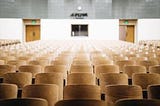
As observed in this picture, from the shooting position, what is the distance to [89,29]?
25047 mm

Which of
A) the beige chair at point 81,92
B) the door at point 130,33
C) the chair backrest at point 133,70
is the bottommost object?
the beige chair at point 81,92

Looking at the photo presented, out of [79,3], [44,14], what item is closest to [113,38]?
[79,3]

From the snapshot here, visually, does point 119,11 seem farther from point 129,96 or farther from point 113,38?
point 129,96

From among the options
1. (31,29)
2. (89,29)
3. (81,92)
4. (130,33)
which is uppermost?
(31,29)

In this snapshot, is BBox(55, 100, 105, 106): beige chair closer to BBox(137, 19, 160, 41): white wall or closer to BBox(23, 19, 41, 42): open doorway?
BBox(137, 19, 160, 41): white wall

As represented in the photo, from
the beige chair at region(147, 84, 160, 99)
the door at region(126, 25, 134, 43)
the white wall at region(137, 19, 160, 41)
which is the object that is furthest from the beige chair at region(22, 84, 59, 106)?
the door at region(126, 25, 134, 43)

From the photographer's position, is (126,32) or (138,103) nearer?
(138,103)

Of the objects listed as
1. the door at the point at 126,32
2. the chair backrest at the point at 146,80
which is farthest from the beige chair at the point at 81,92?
the door at the point at 126,32

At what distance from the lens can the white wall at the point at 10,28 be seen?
25125mm

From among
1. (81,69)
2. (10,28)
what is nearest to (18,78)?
(81,69)

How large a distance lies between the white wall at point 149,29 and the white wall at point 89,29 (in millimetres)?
2210

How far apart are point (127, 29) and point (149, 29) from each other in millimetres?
2535

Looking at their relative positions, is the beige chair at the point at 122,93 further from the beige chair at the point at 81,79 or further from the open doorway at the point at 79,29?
the open doorway at the point at 79,29

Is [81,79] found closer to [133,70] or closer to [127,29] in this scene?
[133,70]
